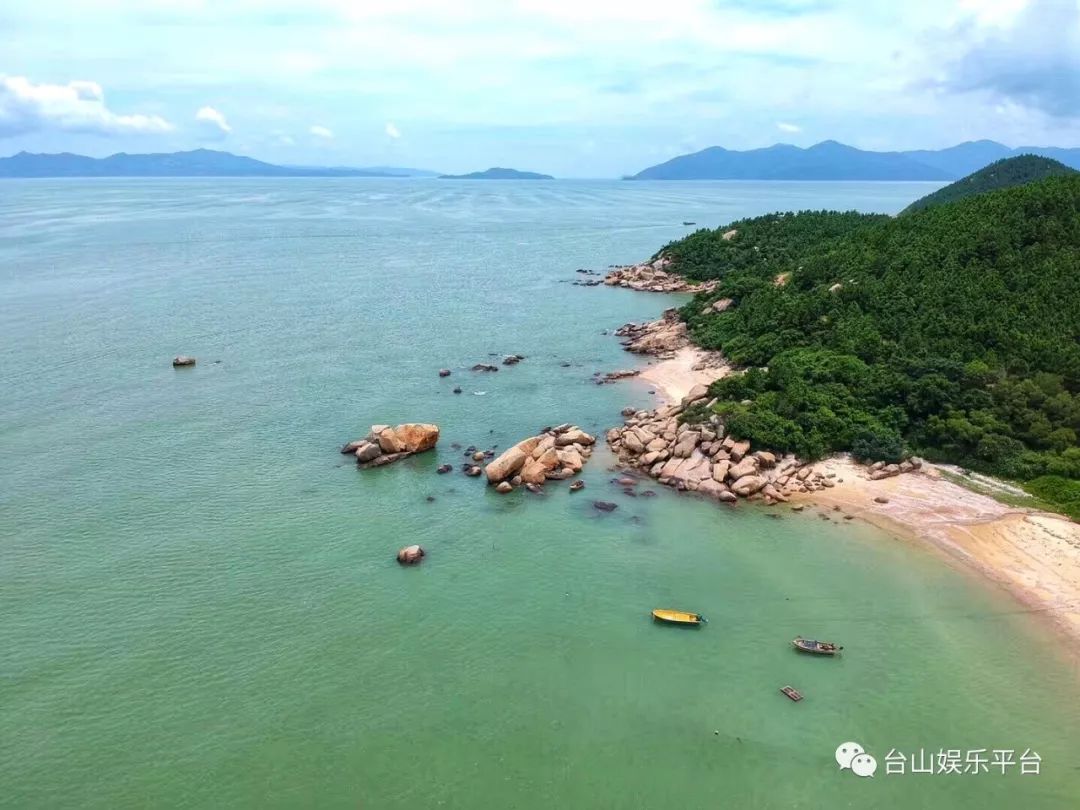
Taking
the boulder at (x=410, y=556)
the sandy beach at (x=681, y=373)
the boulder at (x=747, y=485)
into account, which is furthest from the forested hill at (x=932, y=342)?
the boulder at (x=410, y=556)

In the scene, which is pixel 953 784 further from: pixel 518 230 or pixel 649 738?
pixel 518 230

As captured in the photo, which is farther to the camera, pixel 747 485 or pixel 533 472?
pixel 533 472

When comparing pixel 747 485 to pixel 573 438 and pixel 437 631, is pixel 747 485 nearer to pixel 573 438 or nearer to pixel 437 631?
pixel 573 438

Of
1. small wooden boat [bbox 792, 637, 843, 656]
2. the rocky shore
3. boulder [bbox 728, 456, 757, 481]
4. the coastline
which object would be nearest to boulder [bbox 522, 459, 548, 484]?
the rocky shore

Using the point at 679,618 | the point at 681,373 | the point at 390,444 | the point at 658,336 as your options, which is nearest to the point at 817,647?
the point at 679,618

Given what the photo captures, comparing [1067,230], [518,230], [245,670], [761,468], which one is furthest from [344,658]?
[518,230]

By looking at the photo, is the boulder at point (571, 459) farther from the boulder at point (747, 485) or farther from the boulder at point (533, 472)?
the boulder at point (747, 485)
